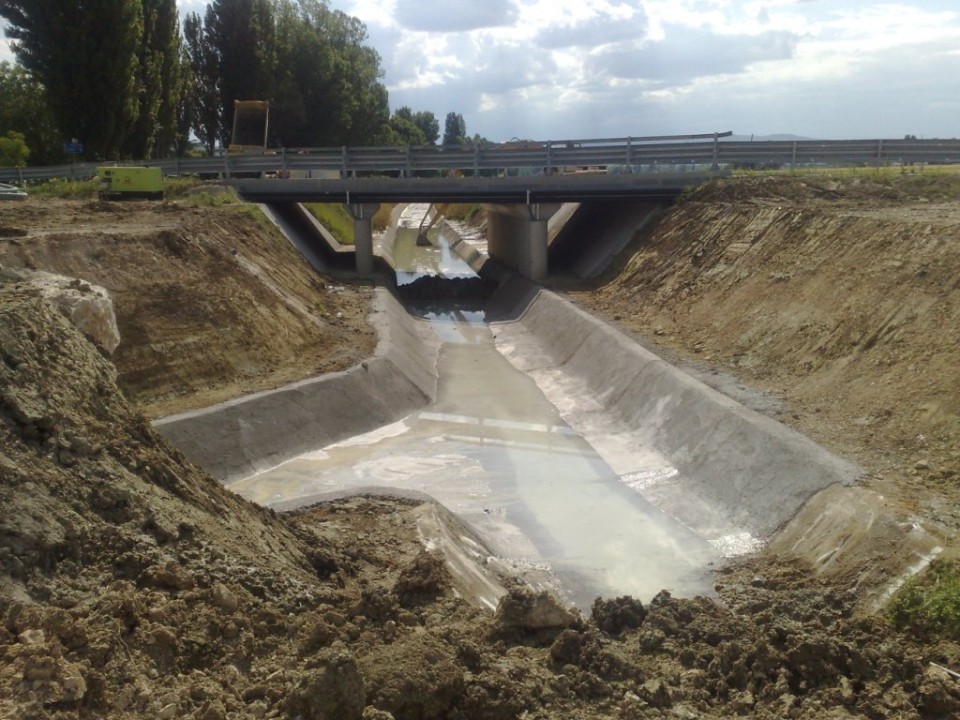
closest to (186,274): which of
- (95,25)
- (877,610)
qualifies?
(877,610)

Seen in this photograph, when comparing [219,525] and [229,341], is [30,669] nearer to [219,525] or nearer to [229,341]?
[219,525]

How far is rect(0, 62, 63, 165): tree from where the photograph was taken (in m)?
57.5

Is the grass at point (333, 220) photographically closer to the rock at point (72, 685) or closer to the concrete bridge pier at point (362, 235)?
the concrete bridge pier at point (362, 235)

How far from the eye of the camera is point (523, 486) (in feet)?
68.5

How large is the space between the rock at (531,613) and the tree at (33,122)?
2083 inches

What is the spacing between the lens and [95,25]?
155 feet

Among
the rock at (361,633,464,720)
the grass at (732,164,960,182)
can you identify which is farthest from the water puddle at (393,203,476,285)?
the rock at (361,633,464,720)

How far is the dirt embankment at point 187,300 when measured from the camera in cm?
2289

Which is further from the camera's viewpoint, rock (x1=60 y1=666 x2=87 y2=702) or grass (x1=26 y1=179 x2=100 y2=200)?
grass (x1=26 y1=179 x2=100 y2=200)

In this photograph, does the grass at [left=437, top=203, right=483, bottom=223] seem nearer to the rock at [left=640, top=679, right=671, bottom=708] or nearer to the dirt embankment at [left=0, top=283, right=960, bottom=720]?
the dirt embankment at [left=0, top=283, right=960, bottom=720]

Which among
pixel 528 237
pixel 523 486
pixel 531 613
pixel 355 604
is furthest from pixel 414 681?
pixel 528 237

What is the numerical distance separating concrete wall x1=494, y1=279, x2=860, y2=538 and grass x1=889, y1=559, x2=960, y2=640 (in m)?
3.20

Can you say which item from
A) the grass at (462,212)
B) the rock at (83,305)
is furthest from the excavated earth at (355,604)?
the grass at (462,212)

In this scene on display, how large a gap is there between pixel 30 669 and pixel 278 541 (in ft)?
15.6
